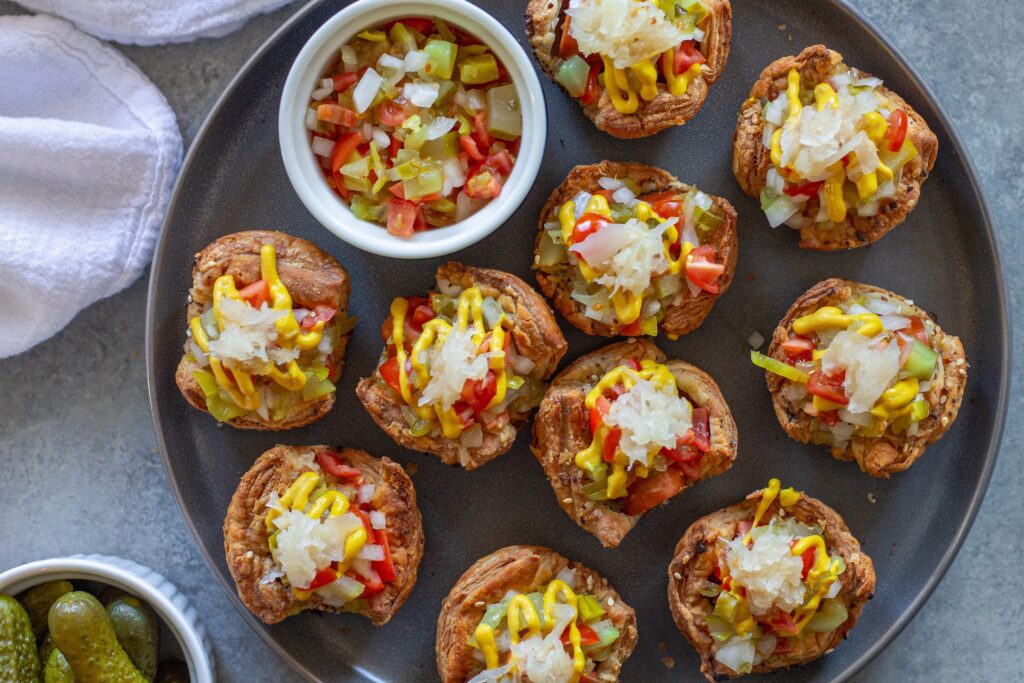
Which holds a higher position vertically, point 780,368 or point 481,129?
point 481,129

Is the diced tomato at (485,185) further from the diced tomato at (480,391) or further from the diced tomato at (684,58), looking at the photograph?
the diced tomato at (684,58)

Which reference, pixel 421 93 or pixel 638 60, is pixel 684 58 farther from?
pixel 421 93

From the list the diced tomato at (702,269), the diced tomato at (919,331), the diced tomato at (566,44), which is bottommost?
the diced tomato at (919,331)

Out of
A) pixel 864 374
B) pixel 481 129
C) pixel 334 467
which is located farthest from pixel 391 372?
pixel 864 374

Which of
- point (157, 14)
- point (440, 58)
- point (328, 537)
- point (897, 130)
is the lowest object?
point (328, 537)

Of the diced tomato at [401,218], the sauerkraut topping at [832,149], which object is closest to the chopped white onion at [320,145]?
the diced tomato at [401,218]

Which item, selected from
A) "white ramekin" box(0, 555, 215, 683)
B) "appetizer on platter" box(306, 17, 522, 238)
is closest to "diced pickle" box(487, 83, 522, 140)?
"appetizer on platter" box(306, 17, 522, 238)

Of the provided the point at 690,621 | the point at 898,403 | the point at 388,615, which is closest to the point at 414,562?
the point at 388,615
